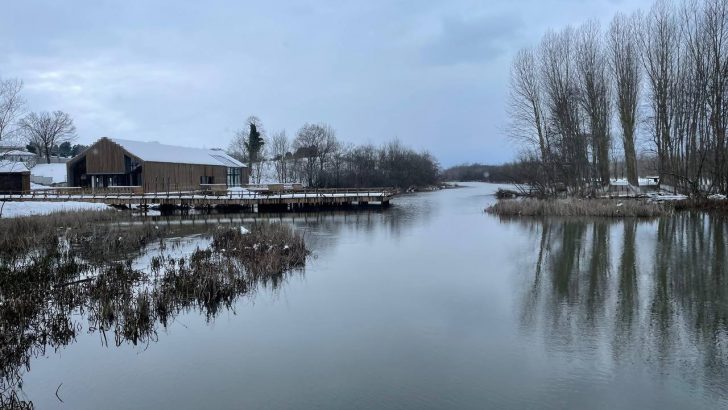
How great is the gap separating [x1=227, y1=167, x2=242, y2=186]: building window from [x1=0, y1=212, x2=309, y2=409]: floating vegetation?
128 ft

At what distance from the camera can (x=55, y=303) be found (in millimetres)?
9805

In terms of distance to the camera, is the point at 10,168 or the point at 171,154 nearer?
the point at 10,168

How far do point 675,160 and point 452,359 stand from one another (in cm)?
3228

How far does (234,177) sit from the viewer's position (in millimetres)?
58719

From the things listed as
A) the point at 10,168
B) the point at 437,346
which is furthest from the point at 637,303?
the point at 10,168

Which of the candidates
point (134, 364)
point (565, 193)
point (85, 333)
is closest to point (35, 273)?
point (85, 333)

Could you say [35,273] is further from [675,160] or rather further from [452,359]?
[675,160]

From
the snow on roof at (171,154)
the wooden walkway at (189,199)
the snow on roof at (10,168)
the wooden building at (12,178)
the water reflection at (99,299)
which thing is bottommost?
the water reflection at (99,299)

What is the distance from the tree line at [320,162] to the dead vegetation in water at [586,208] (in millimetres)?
38604

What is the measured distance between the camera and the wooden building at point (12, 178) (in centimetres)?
3928

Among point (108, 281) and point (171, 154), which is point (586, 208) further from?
point (171, 154)

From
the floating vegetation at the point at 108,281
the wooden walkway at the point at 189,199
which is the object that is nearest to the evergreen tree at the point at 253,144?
the wooden walkway at the point at 189,199

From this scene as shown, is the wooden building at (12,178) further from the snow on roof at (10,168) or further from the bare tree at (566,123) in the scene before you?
the bare tree at (566,123)

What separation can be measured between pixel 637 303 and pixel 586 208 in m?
19.3
